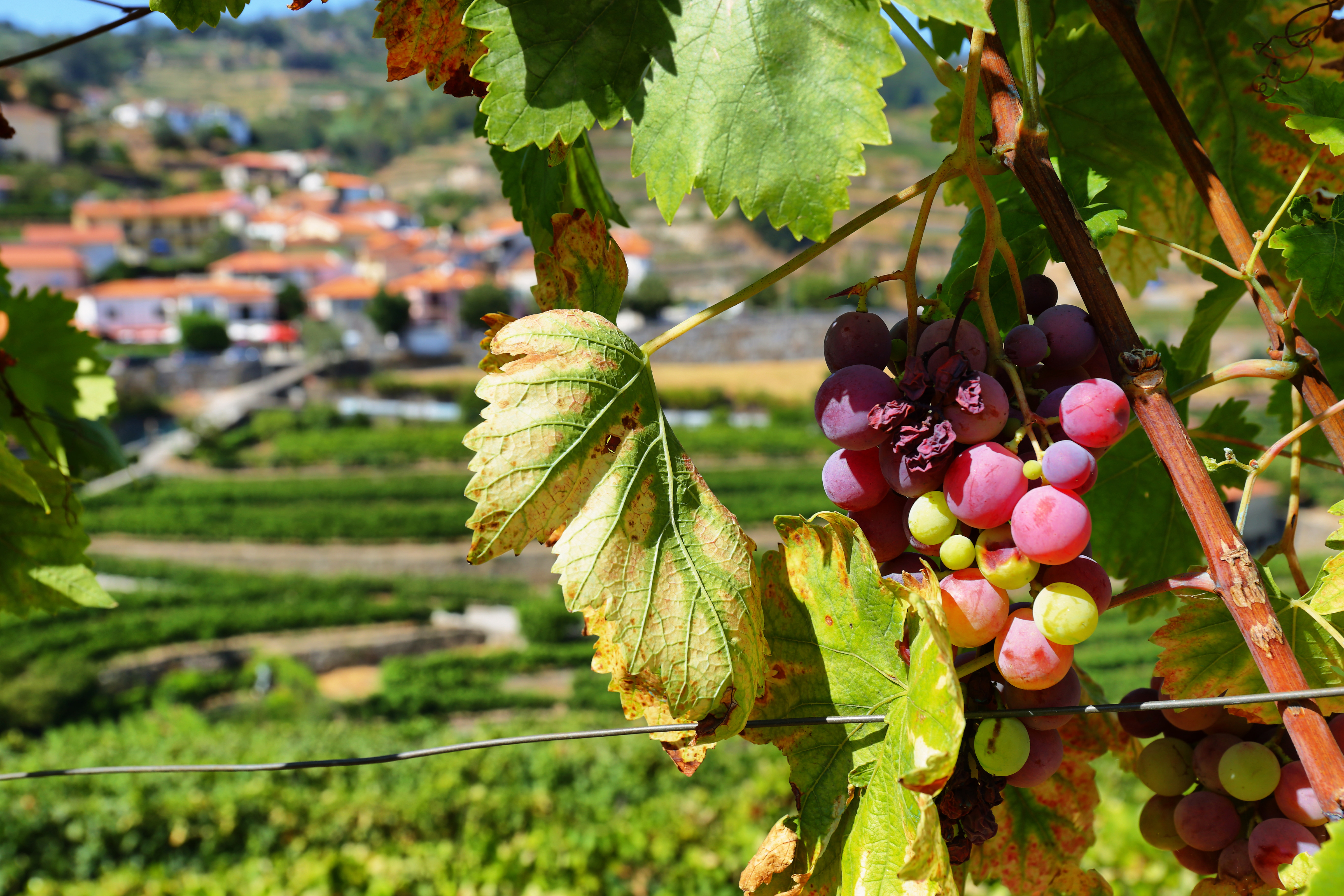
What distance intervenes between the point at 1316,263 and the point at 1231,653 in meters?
0.24

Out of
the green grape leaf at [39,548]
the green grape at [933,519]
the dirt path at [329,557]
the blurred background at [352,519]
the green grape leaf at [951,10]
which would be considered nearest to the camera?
the green grape leaf at [951,10]

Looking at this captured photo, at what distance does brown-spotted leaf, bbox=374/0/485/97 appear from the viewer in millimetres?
573

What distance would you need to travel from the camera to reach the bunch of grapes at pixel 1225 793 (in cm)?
60

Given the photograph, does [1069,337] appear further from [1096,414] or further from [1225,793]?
[1225,793]

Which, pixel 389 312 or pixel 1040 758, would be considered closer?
pixel 1040 758

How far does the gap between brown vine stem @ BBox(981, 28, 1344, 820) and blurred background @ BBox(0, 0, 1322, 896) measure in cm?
9

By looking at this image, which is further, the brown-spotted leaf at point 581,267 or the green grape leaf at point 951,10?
the brown-spotted leaf at point 581,267

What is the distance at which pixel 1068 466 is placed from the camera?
509 millimetres

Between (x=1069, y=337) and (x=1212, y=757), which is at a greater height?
(x=1069, y=337)

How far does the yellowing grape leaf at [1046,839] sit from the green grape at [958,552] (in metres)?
0.23

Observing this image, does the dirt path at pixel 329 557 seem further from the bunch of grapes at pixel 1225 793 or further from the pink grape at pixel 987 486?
the pink grape at pixel 987 486

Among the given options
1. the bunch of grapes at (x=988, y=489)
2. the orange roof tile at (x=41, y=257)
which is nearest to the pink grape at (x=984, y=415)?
the bunch of grapes at (x=988, y=489)

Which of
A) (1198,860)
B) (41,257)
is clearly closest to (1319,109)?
(1198,860)

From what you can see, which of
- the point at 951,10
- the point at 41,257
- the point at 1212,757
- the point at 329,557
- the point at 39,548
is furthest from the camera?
the point at 41,257
